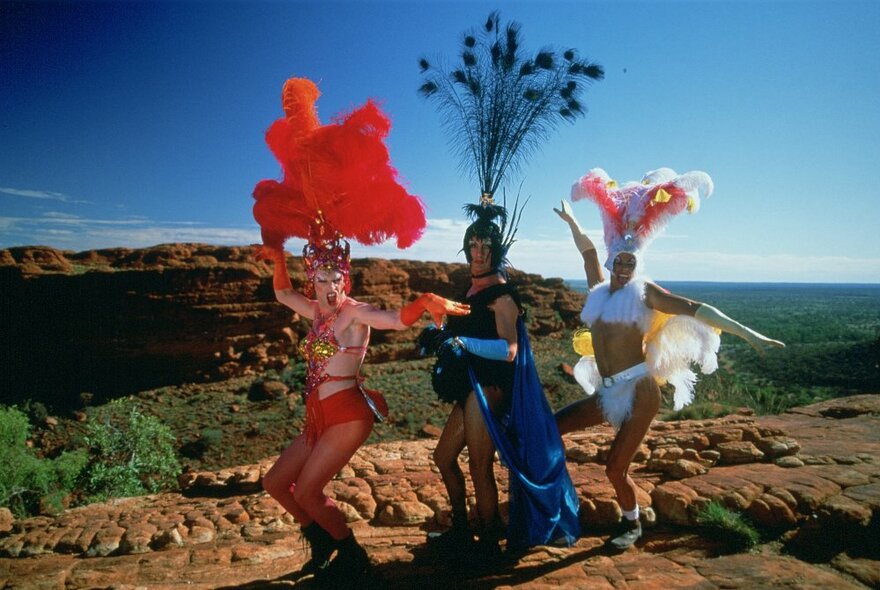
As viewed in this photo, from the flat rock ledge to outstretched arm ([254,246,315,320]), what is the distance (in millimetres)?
1750

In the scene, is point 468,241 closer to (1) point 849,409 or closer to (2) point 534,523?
(2) point 534,523

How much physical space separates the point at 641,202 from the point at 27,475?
1141cm

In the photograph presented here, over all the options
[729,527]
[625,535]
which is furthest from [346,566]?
[729,527]

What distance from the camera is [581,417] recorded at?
3328 mm

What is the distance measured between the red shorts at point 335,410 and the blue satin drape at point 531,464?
2.38 ft

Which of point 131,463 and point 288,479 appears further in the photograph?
point 131,463

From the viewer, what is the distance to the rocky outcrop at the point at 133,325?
880 inches

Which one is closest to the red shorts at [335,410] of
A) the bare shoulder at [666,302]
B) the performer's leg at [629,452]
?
the performer's leg at [629,452]

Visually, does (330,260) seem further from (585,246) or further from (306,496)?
(585,246)

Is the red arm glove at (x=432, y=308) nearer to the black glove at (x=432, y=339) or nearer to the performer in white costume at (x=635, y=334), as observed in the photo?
the black glove at (x=432, y=339)

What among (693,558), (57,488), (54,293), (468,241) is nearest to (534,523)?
(693,558)

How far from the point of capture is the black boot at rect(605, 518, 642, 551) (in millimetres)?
3162

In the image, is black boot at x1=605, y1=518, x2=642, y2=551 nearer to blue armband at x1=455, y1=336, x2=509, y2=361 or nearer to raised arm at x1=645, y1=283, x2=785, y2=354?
raised arm at x1=645, y1=283, x2=785, y2=354

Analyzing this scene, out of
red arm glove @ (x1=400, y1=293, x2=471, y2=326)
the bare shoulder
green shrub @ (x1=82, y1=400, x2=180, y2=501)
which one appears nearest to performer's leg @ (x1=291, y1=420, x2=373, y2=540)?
red arm glove @ (x1=400, y1=293, x2=471, y2=326)
